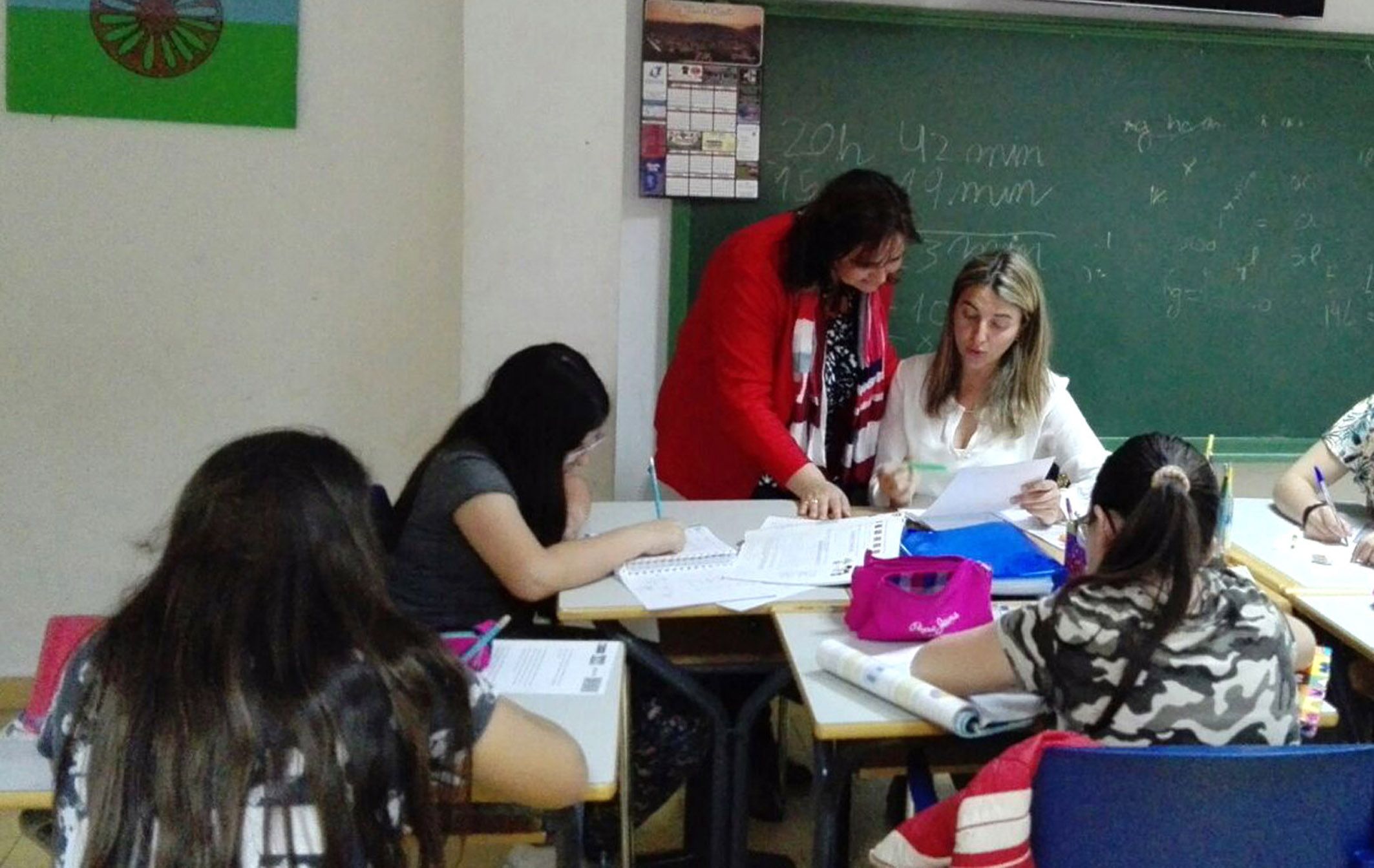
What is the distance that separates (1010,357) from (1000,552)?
2.23ft

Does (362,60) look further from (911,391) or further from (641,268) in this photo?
(911,391)

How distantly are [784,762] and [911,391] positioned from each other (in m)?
0.95

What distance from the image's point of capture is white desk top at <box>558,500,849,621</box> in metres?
2.10

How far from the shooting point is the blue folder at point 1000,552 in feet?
7.22

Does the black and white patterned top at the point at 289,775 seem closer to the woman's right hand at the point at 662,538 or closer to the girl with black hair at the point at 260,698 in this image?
the girl with black hair at the point at 260,698

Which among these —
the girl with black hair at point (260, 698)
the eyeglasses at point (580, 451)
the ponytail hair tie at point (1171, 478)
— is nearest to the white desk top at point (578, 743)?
the girl with black hair at point (260, 698)

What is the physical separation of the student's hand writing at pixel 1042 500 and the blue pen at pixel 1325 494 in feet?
1.95

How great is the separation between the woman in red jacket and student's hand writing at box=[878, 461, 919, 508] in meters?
0.12

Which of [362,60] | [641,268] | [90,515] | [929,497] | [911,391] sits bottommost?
[90,515]

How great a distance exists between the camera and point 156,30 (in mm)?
3059

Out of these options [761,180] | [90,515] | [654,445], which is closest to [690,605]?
[654,445]

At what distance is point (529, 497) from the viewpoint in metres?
2.20

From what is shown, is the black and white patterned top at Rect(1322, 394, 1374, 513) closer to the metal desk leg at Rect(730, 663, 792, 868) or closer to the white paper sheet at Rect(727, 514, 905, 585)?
the white paper sheet at Rect(727, 514, 905, 585)

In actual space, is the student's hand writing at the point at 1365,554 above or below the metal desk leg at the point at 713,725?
above
